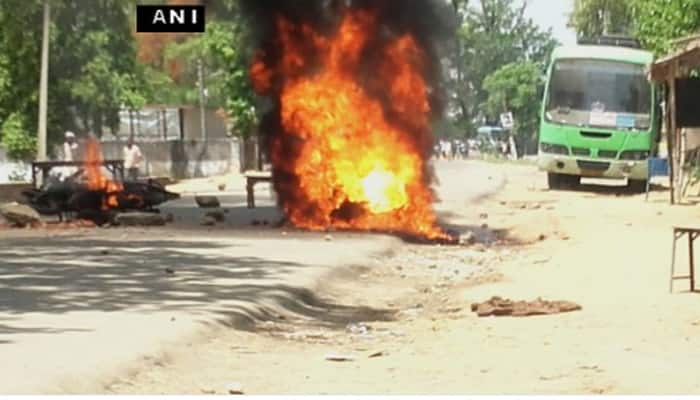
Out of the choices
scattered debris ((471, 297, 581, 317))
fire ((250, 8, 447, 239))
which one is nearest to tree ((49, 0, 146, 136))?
fire ((250, 8, 447, 239))

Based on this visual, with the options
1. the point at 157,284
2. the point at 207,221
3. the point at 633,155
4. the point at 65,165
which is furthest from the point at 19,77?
the point at 157,284

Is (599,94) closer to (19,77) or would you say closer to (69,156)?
(69,156)

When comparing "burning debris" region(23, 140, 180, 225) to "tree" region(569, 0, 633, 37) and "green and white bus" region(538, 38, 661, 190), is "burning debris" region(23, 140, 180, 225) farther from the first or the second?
"tree" region(569, 0, 633, 37)

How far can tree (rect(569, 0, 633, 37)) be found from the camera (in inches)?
2205

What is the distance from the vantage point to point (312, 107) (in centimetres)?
2684

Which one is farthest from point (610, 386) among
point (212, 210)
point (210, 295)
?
point (212, 210)

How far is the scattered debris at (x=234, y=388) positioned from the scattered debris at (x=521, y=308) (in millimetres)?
4657

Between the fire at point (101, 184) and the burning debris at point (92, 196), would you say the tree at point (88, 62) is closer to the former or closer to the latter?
the fire at point (101, 184)

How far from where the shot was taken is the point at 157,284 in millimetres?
16219

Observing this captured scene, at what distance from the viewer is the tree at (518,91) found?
87.1 meters

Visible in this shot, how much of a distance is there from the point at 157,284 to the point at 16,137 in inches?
1159

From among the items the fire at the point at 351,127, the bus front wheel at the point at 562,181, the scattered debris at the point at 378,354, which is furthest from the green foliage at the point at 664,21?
the scattered debris at the point at 378,354

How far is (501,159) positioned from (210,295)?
74638 millimetres

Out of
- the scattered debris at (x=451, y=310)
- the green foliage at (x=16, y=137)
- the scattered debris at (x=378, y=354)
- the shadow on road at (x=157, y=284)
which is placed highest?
the green foliage at (x=16, y=137)
